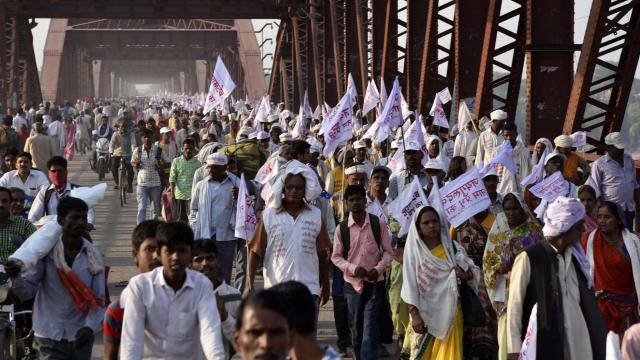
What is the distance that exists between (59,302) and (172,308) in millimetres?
1604

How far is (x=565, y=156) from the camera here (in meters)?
11.0

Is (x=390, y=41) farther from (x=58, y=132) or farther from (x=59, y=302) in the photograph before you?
(x=59, y=302)

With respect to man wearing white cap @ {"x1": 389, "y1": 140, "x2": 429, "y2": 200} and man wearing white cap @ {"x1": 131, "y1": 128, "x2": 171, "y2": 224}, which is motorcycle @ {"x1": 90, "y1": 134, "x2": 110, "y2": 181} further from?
man wearing white cap @ {"x1": 389, "y1": 140, "x2": 429, "y2": 200}

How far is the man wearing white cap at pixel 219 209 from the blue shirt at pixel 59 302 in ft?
11.5

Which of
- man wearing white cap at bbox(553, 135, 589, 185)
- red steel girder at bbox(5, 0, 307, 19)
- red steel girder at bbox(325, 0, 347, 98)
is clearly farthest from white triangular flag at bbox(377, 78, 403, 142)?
red steel girder at bbox(5, 0, 307, 19)

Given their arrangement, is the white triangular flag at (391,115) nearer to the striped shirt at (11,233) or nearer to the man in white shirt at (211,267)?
the striped shirt at (11,233)

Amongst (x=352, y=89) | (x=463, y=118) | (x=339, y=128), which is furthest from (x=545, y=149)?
(x=352, y=89)

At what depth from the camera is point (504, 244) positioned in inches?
285

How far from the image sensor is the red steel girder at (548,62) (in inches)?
469

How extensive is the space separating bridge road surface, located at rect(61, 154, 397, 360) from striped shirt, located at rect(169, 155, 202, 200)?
39.3 inches

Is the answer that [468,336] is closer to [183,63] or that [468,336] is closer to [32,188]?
[32,188]

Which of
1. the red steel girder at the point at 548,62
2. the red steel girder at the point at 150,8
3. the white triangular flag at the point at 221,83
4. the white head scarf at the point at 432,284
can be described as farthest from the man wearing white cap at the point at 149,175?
the red steel girder at the point at 150,8

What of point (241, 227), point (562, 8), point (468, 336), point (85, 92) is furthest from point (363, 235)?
point (85, 92)

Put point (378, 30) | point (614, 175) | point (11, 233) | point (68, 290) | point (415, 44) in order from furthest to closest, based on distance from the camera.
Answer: point (378, 30), point (415, 44), point (614, 175), point (11, 233), point (68, 290)
